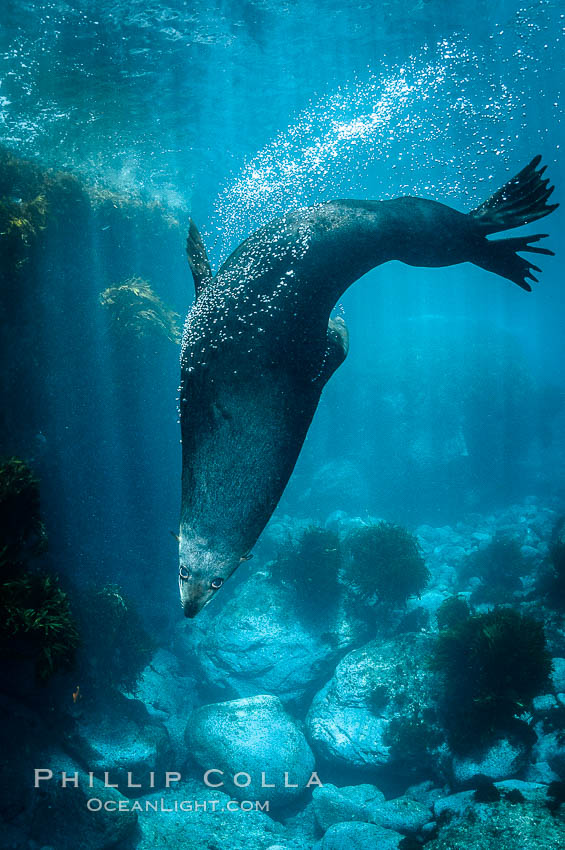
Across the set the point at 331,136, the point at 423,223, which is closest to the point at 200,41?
the point at 331,136

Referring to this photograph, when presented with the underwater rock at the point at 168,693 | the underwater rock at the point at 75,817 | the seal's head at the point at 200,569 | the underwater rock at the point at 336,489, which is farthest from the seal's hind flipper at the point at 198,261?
the underwater rock at the point at 336,489

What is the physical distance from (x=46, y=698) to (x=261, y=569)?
305 inches

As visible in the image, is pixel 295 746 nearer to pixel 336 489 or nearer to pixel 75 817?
pixel 75 817

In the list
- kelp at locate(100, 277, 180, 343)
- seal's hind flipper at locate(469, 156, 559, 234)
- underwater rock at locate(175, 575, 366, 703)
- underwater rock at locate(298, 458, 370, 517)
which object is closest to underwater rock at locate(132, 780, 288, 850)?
underwater rock at locate(175, 575, 366, 703)

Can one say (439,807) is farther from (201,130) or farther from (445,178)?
(445,178)

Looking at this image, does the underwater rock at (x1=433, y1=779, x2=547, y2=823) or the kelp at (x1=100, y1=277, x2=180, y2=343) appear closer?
the underwater rock at (x1=433, y1=779, x2=547, y2=823)

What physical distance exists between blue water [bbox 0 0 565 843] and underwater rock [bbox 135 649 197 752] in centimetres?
108

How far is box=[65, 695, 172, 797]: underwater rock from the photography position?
754 cm

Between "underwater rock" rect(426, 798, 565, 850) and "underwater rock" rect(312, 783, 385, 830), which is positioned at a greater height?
"underwater rock" rect(426, 798, 565, 850)

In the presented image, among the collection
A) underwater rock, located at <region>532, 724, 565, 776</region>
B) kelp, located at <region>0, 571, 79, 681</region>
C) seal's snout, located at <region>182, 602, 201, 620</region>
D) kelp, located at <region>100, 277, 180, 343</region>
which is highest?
kelp, located at <region>100, 277, 180, 343</region>

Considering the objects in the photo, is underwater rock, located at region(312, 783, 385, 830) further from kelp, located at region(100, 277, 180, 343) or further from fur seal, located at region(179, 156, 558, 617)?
kelp, located at region(100, 277, 180, 343)

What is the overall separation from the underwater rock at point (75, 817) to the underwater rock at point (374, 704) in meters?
4.24

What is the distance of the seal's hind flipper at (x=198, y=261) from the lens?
2.87 metres

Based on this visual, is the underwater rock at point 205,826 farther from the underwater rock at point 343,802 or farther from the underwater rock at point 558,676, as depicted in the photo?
the underwater rock at point 558,676
